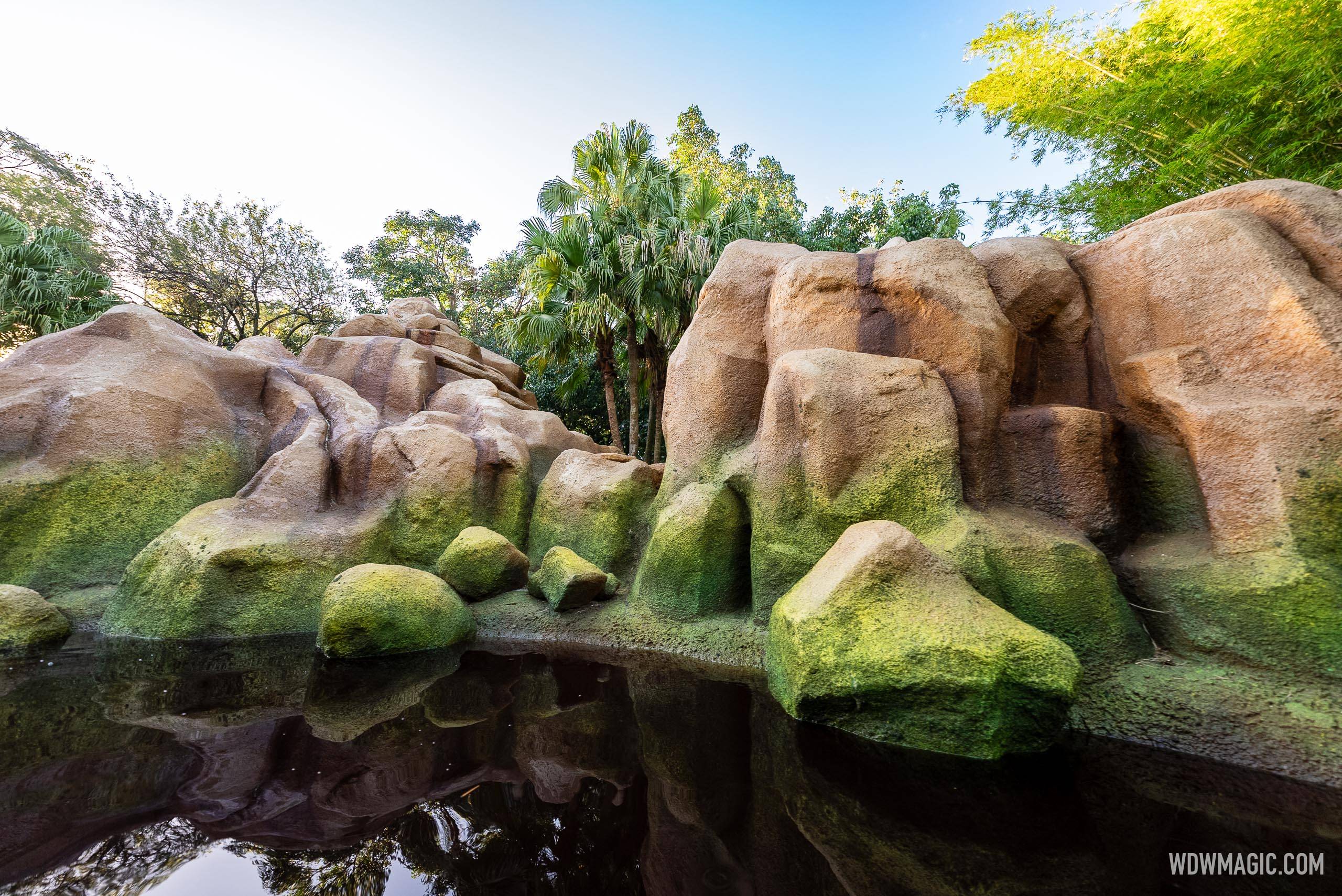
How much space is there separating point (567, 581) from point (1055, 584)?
3.99 meters

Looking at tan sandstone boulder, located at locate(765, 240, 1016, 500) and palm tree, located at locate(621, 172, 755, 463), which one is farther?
palm tree, located at locate(621, 172, 755, 463)

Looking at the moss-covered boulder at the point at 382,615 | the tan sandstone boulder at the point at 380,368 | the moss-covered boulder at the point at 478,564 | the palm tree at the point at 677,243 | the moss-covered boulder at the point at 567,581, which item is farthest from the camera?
the palm tree at the point at 677,243

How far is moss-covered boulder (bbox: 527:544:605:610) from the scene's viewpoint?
5.48 meters

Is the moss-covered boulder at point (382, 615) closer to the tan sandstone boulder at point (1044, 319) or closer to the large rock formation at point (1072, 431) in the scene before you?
the large rock formation at point (1072, 431)

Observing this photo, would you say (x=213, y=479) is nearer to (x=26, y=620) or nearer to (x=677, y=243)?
(x=26, y=620)

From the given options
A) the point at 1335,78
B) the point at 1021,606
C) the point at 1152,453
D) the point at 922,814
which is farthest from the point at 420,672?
the point at 1335,78

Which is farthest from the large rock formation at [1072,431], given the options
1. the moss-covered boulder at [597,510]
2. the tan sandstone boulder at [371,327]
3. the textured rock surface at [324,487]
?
the tan sandstone boulder at [371,327]

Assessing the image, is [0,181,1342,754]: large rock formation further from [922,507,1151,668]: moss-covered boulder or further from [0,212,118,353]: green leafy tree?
[0,212,118,353]: green leafy tree

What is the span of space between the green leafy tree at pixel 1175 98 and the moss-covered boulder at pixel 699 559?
8.53m

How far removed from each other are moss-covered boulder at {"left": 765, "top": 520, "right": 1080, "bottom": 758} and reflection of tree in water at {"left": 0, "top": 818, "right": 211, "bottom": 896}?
9.98 ft

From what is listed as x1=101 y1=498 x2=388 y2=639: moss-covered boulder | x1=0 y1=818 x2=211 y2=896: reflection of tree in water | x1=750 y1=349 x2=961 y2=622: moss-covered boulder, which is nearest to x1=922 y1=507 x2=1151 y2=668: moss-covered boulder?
x1=750 y1=349 x2=961 y2=622: moss-covered boulder

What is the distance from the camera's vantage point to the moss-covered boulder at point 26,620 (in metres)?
4.65

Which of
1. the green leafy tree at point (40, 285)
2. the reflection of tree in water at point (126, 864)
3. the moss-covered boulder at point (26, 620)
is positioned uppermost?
the green leafy tree at point (40, 285)

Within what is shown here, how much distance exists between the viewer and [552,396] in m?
17.9
